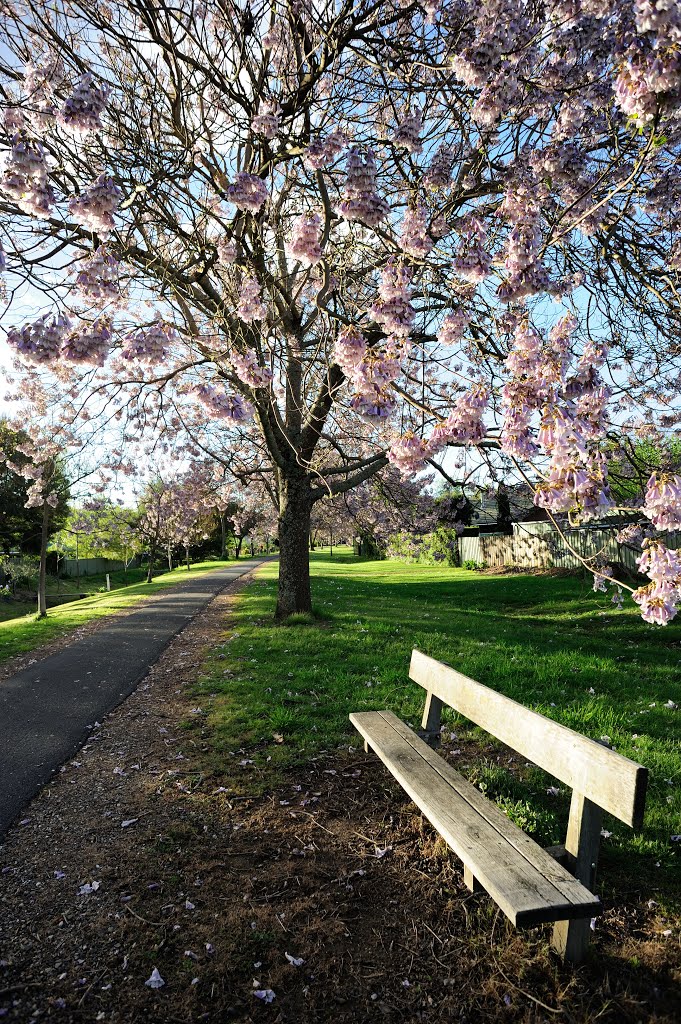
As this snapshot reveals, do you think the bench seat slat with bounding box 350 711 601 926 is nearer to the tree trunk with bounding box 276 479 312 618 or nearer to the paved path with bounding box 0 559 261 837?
the paved path with bounding box 0 559 261 837

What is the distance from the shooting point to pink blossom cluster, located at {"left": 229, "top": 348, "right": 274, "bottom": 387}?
5195 mm

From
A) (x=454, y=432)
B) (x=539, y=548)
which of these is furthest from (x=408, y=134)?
(x=539, y=548)

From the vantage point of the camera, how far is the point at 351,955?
2.55 m

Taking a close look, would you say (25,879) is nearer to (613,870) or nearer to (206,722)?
(206,722)

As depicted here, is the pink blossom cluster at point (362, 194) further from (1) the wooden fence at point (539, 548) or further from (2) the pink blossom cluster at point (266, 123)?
(1) the wooden fence at point (539, 548)

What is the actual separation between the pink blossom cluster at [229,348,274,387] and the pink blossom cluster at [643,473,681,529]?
362 cm

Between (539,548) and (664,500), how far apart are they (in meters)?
22.3

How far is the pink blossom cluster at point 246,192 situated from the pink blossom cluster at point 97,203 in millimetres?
858

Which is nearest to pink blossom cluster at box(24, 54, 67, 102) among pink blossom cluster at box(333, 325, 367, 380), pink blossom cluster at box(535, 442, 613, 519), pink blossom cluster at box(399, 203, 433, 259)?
pink blossom cluster at box(399, 203, 433, 259)

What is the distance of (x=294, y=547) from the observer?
1034 centimetres

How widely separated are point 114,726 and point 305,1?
6542mm

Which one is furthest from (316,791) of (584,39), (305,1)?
(305,1)

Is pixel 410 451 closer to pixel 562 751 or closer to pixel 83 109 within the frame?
pixel 562 751

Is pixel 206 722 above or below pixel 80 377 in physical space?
below
